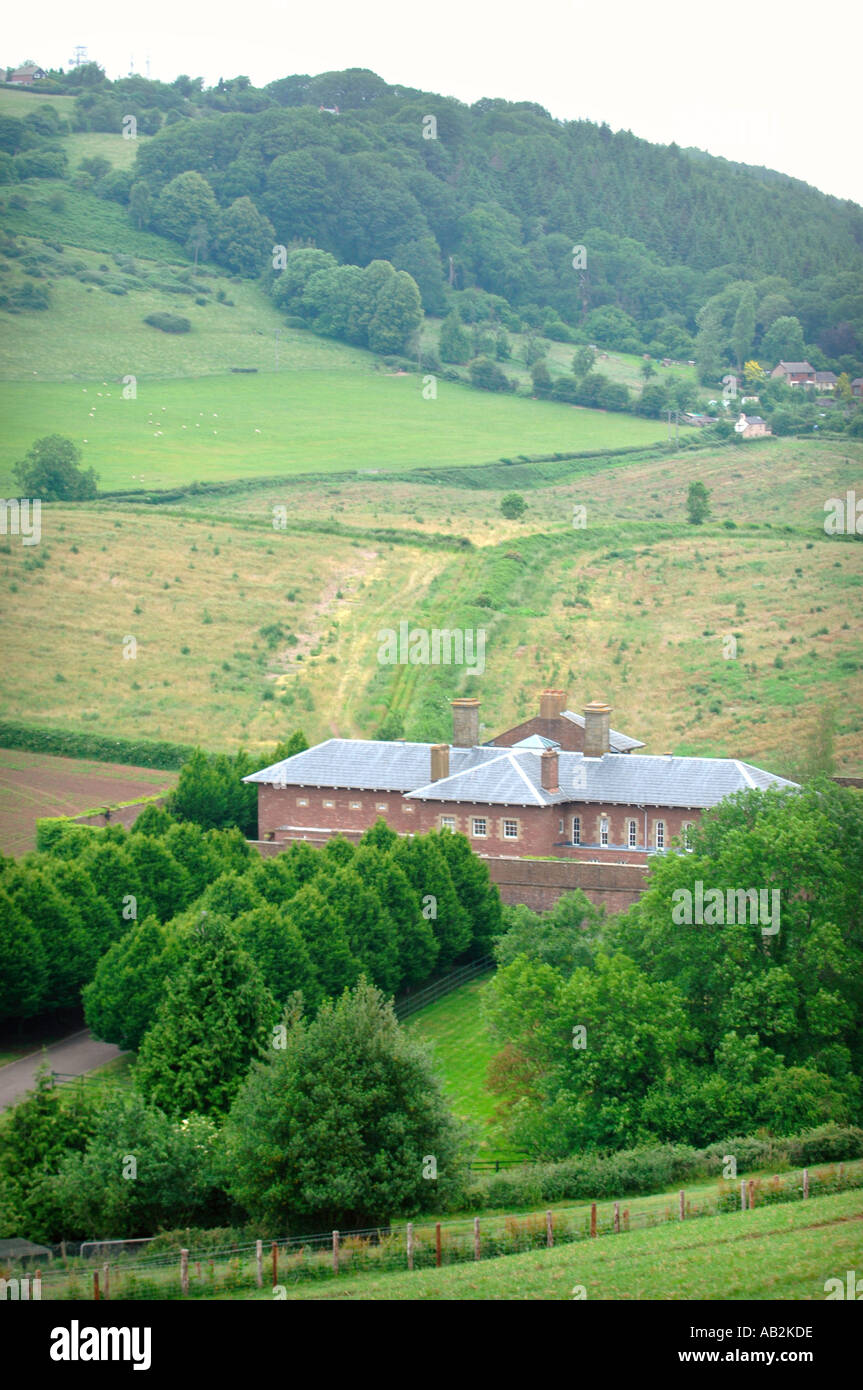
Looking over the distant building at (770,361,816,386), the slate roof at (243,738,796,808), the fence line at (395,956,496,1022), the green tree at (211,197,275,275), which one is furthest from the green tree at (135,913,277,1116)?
the green tree at (211,197,275,275)

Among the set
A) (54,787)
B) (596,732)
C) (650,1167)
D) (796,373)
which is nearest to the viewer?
(650,1167)

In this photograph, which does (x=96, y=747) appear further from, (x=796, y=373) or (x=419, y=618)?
(x=796, y=373)

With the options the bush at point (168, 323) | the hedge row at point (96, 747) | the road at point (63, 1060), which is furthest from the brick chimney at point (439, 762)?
the bush at point (168, 323)

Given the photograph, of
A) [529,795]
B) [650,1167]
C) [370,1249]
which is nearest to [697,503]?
[529,795]

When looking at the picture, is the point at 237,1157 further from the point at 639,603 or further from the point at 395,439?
the point at 395,439

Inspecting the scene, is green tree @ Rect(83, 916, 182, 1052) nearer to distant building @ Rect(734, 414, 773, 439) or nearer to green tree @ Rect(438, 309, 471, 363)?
distant building @ Rect(734, 414, 773, 439)

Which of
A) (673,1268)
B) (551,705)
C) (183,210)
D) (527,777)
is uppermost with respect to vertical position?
(183,210)
